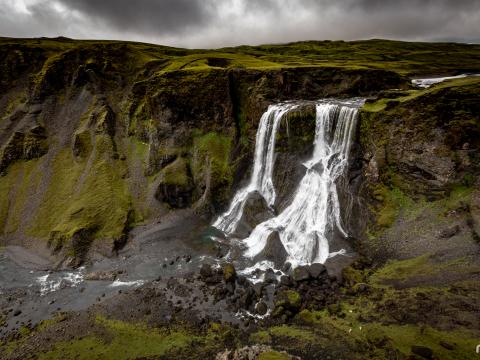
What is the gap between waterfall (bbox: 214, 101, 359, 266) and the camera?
32.9 metres

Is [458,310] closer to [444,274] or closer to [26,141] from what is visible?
[444,274]

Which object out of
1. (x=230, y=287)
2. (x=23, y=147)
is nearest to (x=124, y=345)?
(x=230, y=287)

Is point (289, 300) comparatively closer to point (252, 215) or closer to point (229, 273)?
point (229, 273)

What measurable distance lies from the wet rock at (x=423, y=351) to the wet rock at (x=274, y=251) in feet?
45.0

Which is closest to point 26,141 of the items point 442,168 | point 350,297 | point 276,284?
point 276,284

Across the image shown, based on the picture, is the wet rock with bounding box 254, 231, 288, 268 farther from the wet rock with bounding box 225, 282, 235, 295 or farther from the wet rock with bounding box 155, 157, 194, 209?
the wet rock with bounding box 155, 157, 194, 209

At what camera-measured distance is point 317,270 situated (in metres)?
28.4

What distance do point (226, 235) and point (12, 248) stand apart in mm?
26861

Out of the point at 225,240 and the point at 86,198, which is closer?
the point at 225,240

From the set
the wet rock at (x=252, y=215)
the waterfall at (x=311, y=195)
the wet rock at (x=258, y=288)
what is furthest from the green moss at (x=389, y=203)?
the wet rock at (x=258, y=288)

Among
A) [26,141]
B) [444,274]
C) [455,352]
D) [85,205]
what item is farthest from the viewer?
[26,141]

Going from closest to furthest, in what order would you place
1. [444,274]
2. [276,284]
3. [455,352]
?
[455,352], [444,274], [276,284]

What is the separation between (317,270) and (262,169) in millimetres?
17517

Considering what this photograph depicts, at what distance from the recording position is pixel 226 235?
38562 mm
